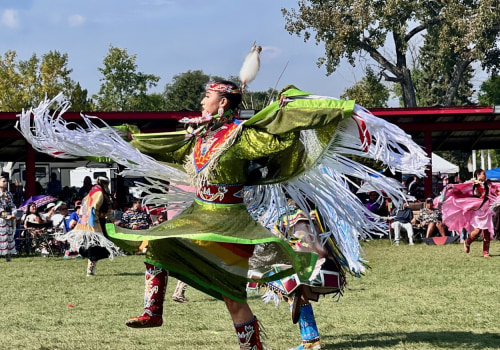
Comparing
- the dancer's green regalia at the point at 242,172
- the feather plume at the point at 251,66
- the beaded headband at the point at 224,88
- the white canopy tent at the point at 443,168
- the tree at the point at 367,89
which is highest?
the tree at the point at 367,89

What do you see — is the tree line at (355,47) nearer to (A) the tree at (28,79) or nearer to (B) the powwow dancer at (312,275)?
(A) the tree at (28,79)

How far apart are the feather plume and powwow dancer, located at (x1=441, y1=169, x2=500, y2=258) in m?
9.17

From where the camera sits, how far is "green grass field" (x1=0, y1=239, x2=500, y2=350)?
600cm

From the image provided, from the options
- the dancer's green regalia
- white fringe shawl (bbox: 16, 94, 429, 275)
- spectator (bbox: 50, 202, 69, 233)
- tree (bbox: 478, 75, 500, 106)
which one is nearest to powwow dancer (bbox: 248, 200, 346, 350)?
white fringe shawl (bbox: 16, 94, 429, 275)

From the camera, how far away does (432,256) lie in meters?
13.8

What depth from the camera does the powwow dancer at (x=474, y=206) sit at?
13.3 m

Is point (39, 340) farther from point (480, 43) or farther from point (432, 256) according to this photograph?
point (480, 43)

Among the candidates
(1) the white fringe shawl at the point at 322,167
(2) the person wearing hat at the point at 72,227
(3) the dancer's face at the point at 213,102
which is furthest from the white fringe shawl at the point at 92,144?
(2) the person wearing hat at the point at 72,227

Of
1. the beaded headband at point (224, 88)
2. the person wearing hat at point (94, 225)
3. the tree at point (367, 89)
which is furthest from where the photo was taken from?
the tree at point (367, 89)

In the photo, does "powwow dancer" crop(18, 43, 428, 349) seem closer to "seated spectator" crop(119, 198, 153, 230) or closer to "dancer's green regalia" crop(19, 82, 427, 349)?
"dancer's green regalia" crop(19, 82, 427, 349)

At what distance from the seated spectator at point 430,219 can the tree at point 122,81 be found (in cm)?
2439

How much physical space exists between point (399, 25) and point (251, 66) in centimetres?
3307

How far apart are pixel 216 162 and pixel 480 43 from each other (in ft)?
108

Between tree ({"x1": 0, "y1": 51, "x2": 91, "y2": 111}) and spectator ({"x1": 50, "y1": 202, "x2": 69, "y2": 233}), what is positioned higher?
tree ({"x1": 0, "y1": 51, "x2": 91, "y2": 111})
